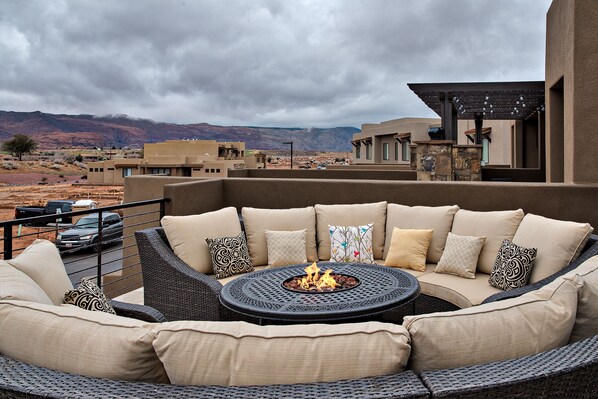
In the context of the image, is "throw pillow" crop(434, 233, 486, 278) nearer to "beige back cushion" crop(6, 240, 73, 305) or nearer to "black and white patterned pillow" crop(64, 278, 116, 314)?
"black and white patterned pillow" crop(64, 278, 116, 314)

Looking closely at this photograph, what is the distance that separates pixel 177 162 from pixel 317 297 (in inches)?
1466

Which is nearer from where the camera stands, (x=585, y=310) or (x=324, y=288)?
(x=585, y=310)

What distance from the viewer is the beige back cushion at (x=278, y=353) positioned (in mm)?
1442

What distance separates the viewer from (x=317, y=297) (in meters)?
3.30

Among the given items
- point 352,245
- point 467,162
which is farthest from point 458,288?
point 467,162

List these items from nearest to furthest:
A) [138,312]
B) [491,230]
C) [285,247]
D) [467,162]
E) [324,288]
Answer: [138,312] < [324,288] < [491,230] < [285,247] < [467,162]

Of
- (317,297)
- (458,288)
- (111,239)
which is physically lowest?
(111,239)

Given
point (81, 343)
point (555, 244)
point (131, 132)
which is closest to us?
point (81, 343)

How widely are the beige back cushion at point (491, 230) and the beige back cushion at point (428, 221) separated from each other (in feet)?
A: 0.77

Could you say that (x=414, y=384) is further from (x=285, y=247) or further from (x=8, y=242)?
(x=285, y=247)

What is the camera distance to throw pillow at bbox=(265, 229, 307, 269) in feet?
16.3

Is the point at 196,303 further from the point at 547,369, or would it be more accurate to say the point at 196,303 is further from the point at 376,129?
the point at 376,129

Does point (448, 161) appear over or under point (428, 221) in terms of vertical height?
over

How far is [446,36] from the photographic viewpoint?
1567 centimetres
